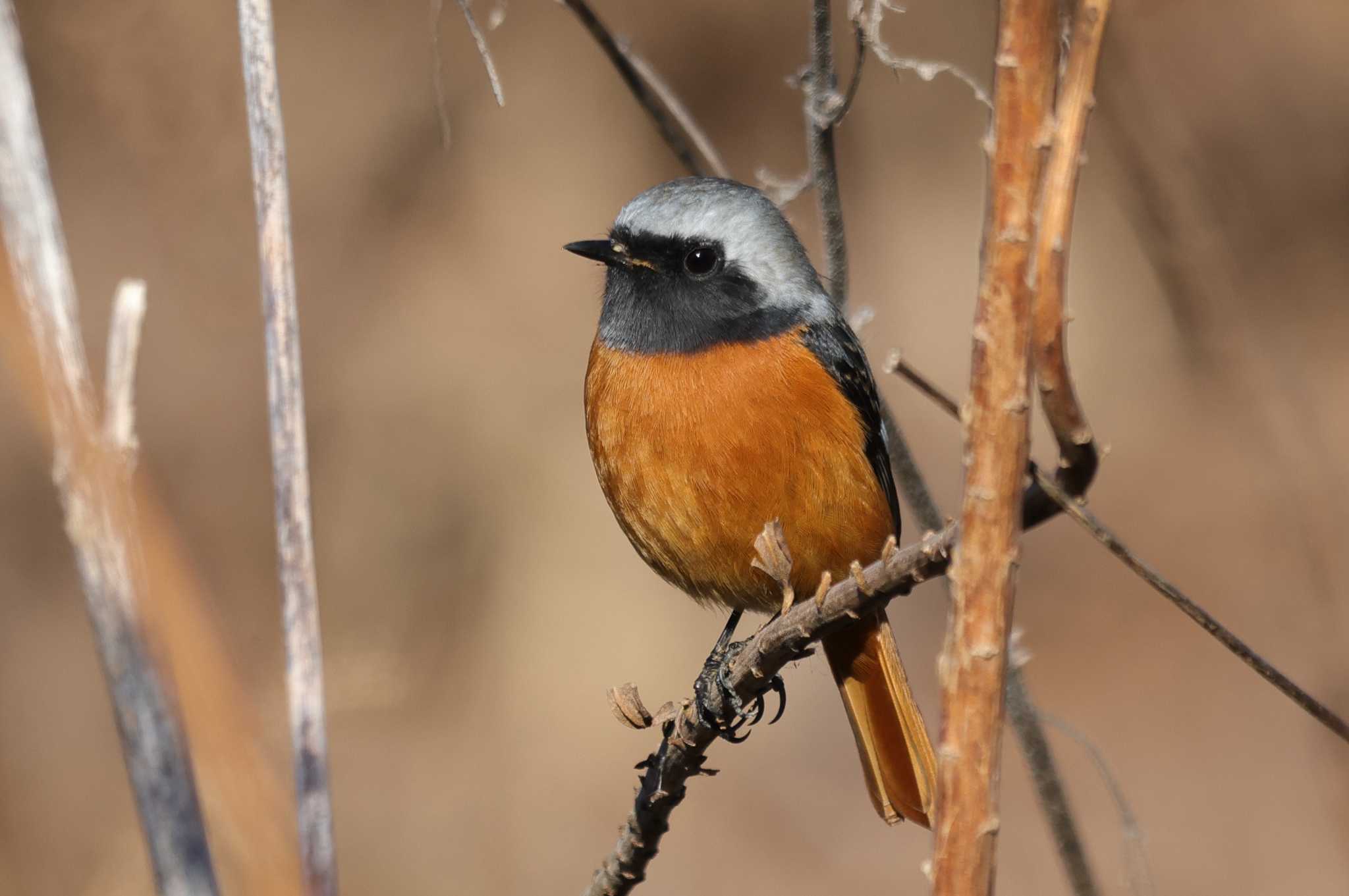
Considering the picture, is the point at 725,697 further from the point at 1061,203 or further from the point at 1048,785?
the point at 1061,203

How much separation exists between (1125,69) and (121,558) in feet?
7.02

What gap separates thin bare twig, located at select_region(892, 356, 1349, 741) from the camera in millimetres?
1429

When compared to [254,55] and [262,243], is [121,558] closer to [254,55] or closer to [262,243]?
[262,243]

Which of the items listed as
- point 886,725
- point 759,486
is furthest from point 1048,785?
point 759,486

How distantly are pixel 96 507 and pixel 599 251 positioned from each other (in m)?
2.62

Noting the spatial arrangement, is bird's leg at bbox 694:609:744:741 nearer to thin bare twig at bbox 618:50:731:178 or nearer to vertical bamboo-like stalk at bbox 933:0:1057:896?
thin bare twig at bbox 618:50:731:178

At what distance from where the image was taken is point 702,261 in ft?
12.7

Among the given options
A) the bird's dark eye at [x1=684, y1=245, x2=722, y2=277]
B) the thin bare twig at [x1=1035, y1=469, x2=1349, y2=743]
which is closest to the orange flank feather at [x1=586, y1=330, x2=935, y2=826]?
the bird's dark eye at [x1=684, y1=245, x2=722, y2=277]

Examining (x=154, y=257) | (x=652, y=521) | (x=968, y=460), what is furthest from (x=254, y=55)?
(x=154, y=257)

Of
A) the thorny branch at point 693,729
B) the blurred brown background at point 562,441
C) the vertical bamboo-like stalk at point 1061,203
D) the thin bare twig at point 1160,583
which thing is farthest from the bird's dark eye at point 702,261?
the blurred brown background at point 562,441

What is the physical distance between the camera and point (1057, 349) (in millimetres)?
1289

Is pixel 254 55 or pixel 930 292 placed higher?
pixel 930 292

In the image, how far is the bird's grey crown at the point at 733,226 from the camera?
383cm

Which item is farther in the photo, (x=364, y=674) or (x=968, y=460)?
(x=364, y=674)
